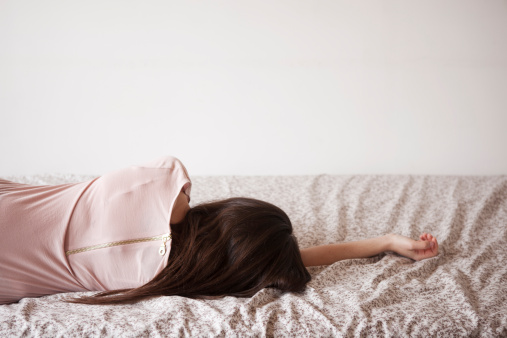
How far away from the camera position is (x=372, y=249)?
5.43ft

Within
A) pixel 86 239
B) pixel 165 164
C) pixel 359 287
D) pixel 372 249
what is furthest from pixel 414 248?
pixel 86 239

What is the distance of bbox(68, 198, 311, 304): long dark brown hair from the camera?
1366mm

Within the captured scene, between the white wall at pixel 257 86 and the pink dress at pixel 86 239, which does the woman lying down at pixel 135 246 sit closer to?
the pink dress at pixel 86 239

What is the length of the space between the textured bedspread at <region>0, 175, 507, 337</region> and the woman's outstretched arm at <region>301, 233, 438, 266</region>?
0.10 ft

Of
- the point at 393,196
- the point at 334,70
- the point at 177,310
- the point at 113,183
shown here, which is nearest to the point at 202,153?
the point at 334,70

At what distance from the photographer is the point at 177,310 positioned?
1.27m

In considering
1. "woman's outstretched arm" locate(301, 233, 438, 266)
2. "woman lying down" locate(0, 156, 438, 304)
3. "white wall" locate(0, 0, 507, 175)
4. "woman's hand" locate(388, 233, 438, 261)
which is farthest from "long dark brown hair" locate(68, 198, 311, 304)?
"white wall" locate(0, 0, 507, 175)

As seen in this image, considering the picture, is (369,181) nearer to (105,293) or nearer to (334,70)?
(334,70)

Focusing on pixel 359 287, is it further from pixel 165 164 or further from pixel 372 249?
pixel 165 164

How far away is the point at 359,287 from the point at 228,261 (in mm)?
387

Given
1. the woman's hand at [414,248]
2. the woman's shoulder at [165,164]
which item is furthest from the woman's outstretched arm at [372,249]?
the woman's shoulder at [165,164]

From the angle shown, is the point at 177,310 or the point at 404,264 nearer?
the point at 177,310

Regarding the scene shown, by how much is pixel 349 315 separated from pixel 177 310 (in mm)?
434

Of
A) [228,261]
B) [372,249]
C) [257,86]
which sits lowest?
[372,249]
